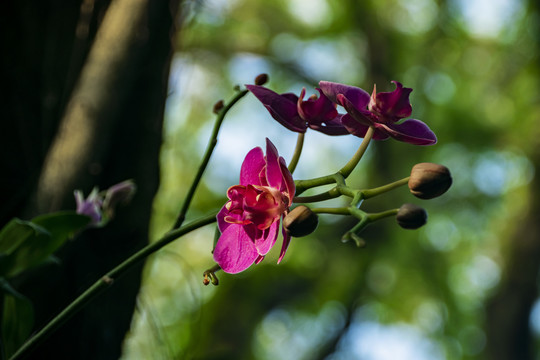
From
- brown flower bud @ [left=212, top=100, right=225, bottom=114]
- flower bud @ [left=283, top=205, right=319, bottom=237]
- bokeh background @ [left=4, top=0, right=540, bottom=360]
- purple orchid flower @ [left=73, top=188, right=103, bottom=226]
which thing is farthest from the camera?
bokeh background @ [left=4, top=0, right=540, bottom=360]

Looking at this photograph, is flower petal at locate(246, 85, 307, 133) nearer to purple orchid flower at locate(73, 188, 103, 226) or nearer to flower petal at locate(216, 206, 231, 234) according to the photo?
flower petal at locate(216, 206, 231, 234)

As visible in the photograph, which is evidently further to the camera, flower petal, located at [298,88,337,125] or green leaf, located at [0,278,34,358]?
green leaf, located at [0,278,34,358]

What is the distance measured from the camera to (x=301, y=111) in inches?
13.9

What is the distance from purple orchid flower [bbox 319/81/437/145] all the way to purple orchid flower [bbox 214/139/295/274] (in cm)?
5

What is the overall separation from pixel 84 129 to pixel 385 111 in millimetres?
393

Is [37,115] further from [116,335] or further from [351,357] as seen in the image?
[351,357]

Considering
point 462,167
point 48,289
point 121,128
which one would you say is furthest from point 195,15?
point 462,167

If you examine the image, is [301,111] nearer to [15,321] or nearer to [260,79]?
[260,79]

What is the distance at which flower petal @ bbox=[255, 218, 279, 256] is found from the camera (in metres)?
0.33

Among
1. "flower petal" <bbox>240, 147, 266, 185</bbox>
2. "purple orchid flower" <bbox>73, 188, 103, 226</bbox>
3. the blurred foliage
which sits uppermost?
"flower petal" <bbox>240, 147, 266, 185</bbox>

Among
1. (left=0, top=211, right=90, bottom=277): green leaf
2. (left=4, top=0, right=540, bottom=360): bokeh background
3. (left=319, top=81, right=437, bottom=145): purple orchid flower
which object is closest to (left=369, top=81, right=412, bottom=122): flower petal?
(left=319, top=81, right=437, bottom=145): purple orchid flower

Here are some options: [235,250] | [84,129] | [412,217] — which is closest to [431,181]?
[412,217]

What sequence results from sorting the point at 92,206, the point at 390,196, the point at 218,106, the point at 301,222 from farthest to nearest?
the point at 390,196, the point at 92,206, the point at 218,106, the point at 301,222

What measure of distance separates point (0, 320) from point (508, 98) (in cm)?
294
